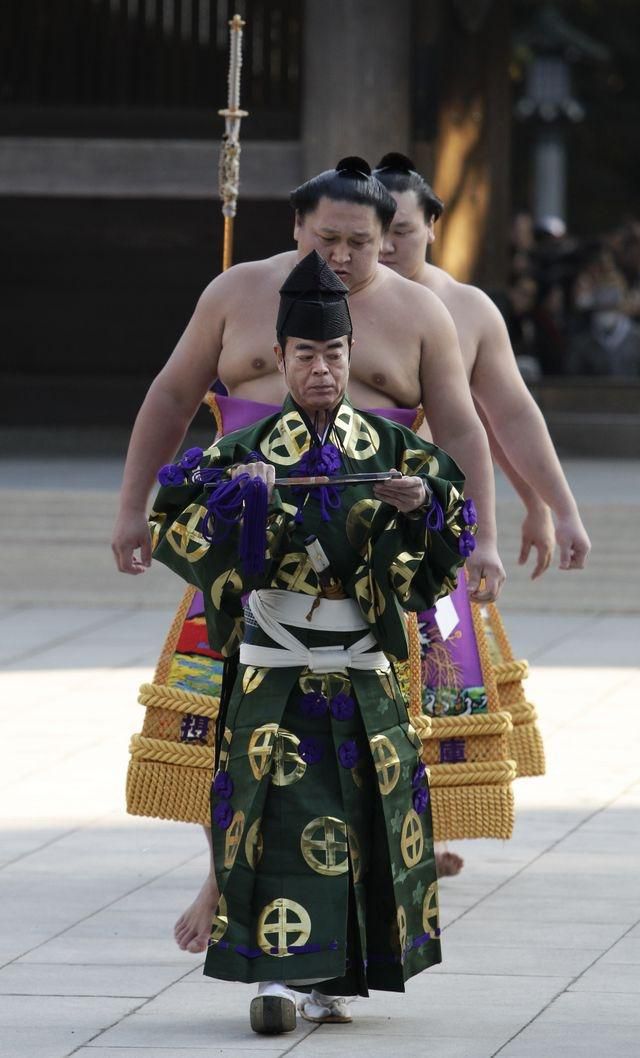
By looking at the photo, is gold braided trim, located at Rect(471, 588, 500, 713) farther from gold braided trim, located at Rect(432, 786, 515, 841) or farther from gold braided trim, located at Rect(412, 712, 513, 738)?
gold braided trim, located at Rect(432, 786, 515, 841)

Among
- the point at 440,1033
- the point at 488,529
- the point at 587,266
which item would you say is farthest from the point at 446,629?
the point at 587,266

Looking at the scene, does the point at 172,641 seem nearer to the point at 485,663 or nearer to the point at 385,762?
the point at 485,663

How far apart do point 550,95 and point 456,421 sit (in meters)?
15.5

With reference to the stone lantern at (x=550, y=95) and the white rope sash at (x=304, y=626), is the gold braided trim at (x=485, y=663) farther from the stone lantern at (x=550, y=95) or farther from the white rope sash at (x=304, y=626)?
the stone lantern at (x=550, y=95)

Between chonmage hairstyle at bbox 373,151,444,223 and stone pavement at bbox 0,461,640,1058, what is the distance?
4.90 ft

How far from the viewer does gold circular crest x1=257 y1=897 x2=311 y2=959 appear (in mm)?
3232

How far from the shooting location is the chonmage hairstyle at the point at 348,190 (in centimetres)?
368

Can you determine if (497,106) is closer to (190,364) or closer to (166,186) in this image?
(166,186)

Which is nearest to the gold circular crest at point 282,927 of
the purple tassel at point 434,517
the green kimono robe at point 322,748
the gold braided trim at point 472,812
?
the green kimono robe at point 322,748

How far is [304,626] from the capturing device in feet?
11.0

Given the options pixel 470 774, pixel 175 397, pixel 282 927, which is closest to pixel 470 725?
pixel 470 774

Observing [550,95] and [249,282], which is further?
[550,95]

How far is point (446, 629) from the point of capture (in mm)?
4219

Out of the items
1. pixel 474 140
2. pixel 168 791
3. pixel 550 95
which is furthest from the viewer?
pixel 550 95
